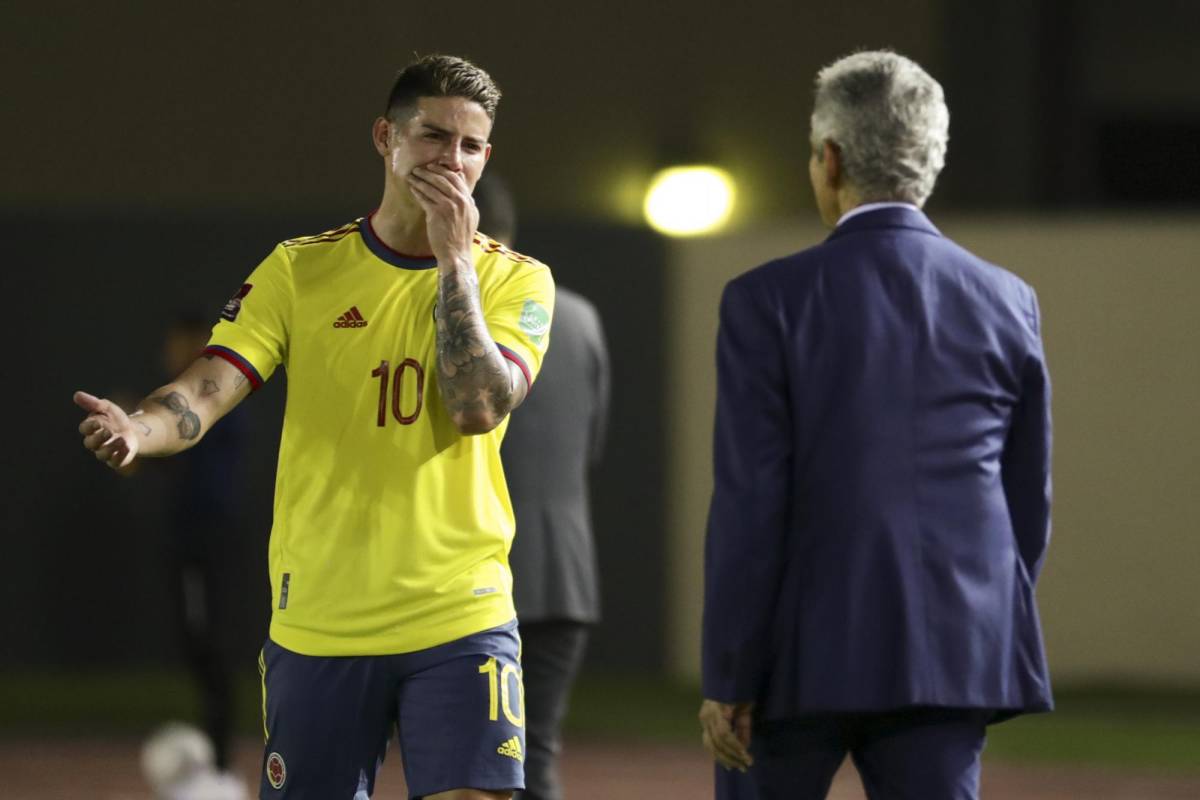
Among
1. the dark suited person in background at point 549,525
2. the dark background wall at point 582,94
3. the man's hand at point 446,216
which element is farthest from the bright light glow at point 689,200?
the man's hand at point 446,216

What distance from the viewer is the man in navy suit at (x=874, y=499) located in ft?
10.4

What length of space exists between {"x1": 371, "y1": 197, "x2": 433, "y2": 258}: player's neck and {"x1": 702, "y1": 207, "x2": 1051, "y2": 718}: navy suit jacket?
75cm

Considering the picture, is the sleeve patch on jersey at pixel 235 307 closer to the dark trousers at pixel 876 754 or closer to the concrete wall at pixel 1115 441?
the dark trousers at pixel 876 754

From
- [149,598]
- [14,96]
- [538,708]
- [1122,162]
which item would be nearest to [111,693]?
[149,598]

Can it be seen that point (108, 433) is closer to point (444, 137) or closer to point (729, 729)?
point (444, 137)

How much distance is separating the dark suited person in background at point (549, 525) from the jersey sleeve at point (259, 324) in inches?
56.6

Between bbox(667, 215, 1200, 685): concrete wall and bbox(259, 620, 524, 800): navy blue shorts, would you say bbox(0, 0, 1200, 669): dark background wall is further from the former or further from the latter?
bbox(259, 620, 524, 800): navy blue shorts

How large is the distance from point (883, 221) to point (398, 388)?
99 cm

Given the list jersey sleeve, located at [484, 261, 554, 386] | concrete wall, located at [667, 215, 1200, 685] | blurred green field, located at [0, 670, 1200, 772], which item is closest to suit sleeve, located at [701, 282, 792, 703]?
jersey sleeve, located at [484, 261, 554, 386]

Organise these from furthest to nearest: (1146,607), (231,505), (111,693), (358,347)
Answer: (1146,607)
(111,693)
(231,505)
(358,347)

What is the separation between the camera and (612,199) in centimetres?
1395

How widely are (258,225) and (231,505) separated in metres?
3.92

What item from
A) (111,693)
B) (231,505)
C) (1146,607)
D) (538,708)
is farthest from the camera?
(1146,607)

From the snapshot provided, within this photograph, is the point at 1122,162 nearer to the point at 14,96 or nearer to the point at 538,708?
the point at 14,96
